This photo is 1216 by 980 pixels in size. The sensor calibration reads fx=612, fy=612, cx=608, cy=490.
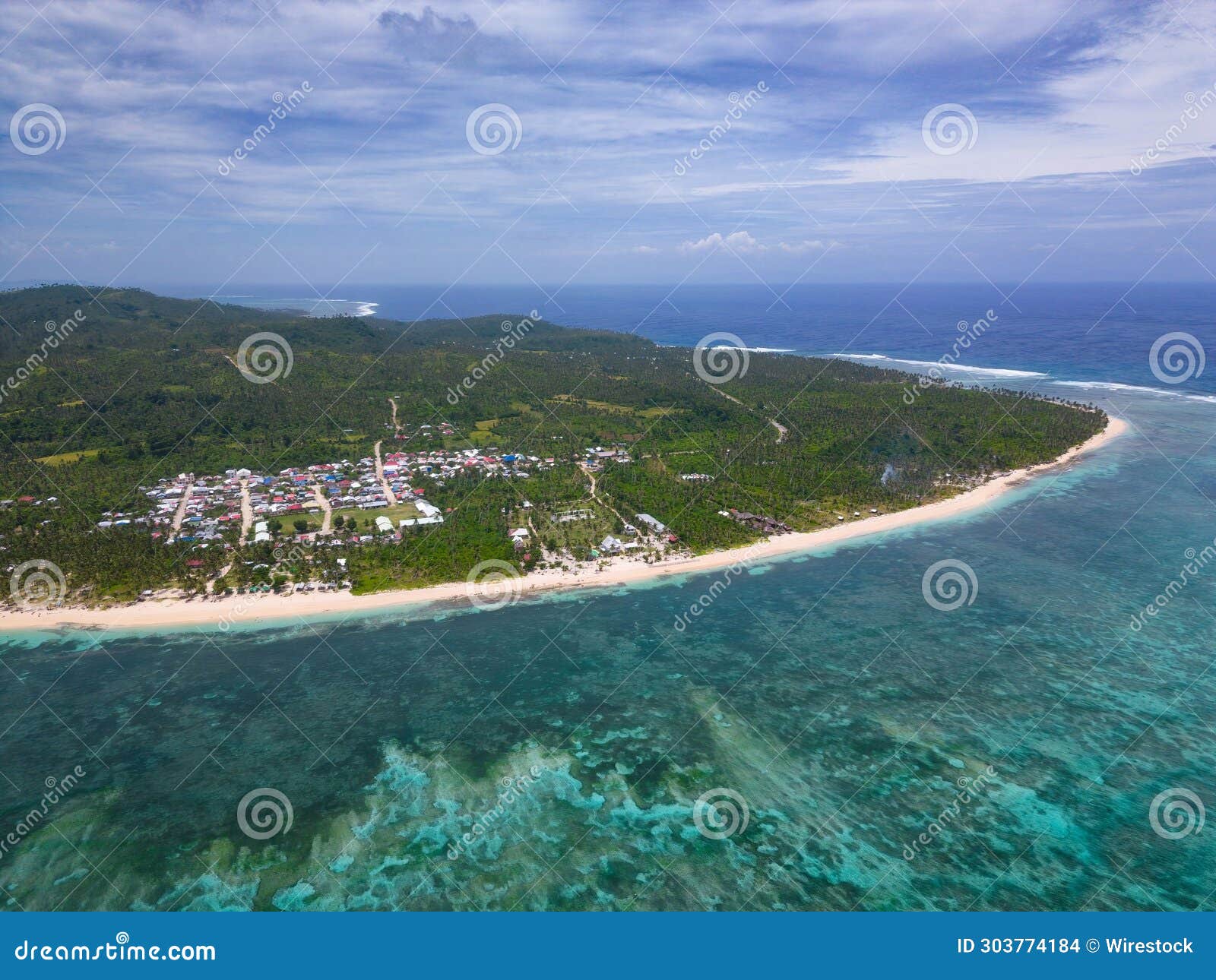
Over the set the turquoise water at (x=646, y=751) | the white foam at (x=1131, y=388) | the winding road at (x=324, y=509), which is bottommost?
the turquoise water at (x=646, y=751)

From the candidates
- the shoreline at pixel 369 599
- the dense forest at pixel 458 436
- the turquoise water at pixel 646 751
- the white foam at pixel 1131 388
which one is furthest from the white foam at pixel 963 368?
the turquoise water at pixel 646 751

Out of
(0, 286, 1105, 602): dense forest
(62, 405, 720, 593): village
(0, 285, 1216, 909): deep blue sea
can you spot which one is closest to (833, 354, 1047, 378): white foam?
(0, 286, 1105, 602): dense forest

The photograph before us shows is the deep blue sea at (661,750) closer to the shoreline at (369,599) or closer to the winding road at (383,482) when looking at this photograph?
the shoreline at (369,599)

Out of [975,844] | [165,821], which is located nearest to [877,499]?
[975,844]

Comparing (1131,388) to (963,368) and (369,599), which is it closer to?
(963,368)

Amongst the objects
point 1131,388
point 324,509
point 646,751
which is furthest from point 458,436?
point 1131,388
